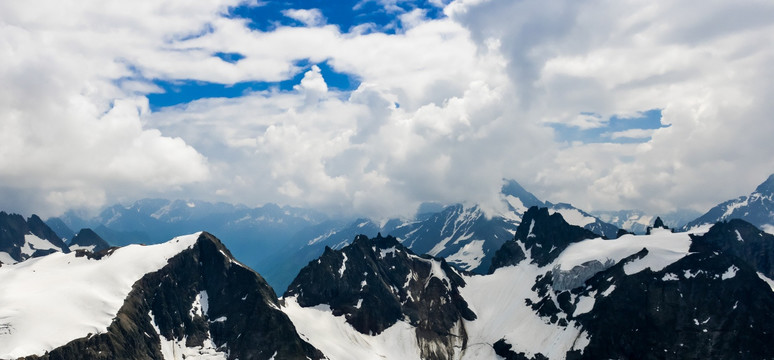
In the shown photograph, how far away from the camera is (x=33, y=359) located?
199 m

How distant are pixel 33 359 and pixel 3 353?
11162 mm

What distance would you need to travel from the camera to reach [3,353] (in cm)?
19788
